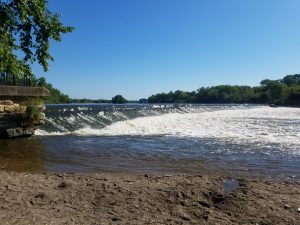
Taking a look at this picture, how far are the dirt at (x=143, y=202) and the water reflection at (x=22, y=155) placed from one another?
2513 mm

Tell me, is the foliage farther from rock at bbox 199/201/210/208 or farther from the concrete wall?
rock at bbox 199/201/210/208

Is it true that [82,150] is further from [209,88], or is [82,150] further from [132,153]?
[209,88]

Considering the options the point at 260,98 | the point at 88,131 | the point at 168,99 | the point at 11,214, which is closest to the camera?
the point at 11,214

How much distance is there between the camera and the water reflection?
10.6 metres

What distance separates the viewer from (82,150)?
14.1 meters

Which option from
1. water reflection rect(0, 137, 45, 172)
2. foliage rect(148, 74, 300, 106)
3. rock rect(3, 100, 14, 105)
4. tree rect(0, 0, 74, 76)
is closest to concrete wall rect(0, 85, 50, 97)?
rock rect(3, 100, 14, 105)

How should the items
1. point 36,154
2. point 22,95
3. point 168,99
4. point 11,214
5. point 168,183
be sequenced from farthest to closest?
point 168,99, point 22,95, point 36,154, point 168,183, point 11,214

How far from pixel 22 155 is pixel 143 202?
7.67 metres

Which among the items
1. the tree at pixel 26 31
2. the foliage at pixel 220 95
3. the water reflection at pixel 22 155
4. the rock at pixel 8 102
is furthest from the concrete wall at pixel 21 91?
the foliage at pixel 220 95

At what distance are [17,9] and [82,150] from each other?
276 inches

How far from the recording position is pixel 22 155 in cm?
1265

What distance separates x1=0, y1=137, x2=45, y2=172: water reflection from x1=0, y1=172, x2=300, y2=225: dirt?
251 centimetres

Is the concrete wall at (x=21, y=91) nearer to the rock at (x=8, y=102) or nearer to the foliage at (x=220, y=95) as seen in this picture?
the rock at (x=8, y=102)

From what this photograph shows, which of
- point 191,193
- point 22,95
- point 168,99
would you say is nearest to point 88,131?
point 22,95
